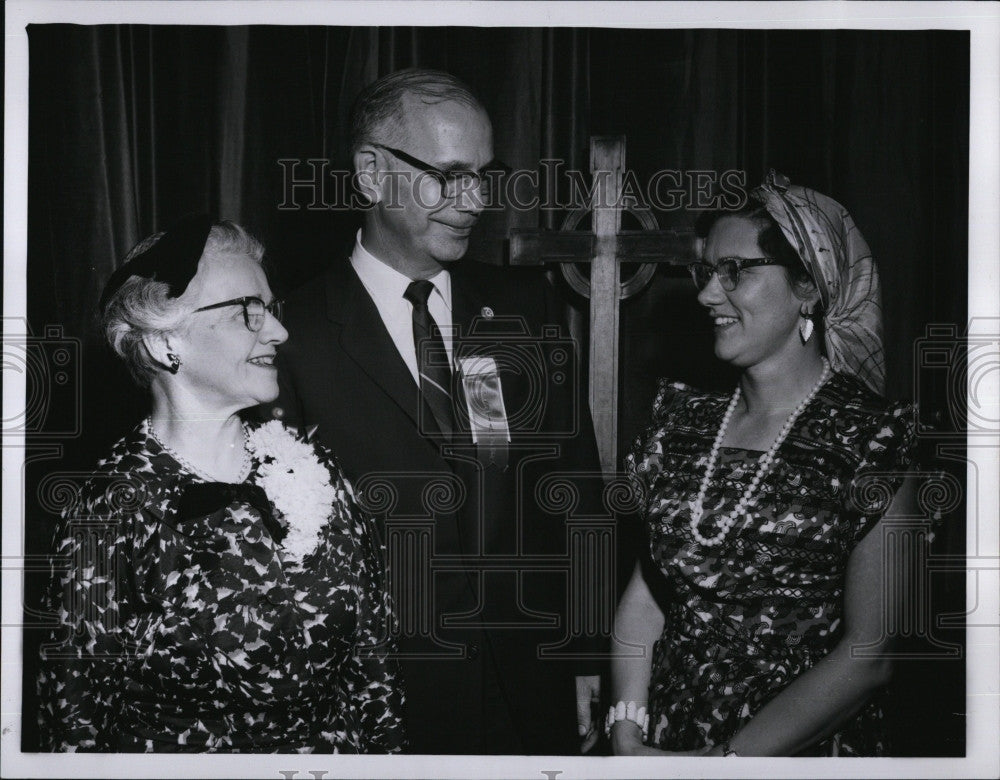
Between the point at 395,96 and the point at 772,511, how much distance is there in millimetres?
990

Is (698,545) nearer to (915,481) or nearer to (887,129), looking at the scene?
(915,481)

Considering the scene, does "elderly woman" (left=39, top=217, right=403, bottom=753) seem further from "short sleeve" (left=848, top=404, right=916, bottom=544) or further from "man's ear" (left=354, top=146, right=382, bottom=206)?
"short sleeve" (left=848, top=404, right=916, bottom=544)

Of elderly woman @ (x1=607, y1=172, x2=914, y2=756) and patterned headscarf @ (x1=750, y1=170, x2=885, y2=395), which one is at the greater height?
patterned headscarf @ (x1=750, y1=170, x2=885, y2=395)

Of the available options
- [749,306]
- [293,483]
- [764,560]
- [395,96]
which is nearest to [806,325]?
[749,306]

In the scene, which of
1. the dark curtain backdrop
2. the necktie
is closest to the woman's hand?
the dark curtain backdrop

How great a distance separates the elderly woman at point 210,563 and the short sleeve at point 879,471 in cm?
84

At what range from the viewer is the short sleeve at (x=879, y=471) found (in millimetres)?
1646

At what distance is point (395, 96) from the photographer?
5.69 ft

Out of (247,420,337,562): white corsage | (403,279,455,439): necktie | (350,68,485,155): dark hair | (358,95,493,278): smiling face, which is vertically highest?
(350,68,485,155): dark hair

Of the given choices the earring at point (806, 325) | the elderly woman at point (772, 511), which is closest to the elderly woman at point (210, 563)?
the elderly woman at point (772, 511)

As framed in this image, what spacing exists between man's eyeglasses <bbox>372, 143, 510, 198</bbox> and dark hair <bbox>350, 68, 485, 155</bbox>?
0.04 m

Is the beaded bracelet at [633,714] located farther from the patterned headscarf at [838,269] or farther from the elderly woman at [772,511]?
the patterned headscarf at [838,269]

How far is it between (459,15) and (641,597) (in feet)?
3.68

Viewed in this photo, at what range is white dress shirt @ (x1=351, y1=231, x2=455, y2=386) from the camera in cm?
173
